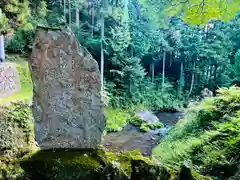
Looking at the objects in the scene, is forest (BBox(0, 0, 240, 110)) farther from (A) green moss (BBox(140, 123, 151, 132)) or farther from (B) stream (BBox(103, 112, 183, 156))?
(B) stream (BBox(103, 112, 183, 156))

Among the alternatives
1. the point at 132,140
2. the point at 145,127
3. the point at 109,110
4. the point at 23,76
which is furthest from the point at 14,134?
the point at 109,110

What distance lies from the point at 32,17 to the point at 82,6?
3.69m

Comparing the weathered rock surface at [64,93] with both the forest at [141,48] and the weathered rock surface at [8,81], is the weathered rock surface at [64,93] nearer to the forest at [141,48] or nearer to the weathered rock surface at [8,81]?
the weathered rock surface at [8,81]

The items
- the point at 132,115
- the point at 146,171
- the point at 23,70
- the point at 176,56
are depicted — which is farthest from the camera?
A: the point at 176,56

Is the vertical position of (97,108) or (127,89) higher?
(97,108)

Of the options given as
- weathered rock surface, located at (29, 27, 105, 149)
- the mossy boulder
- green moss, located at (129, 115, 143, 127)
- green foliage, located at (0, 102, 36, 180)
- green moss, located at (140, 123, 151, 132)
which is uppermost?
weathered rock surface, located at (29, 27, 105, 149)

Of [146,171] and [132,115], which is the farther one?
[132,115]

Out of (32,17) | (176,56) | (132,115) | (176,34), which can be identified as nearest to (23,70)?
(32,17)

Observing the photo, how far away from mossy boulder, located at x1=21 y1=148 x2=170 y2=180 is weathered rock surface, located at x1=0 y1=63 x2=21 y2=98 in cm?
594

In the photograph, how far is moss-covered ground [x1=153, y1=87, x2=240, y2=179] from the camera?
12.2 ft

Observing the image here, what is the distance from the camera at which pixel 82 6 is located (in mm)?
16125

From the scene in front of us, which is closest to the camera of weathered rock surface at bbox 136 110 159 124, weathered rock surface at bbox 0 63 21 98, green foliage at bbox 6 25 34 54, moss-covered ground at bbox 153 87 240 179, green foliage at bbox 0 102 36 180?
moss-covered ground at bbox 153 87 240 179

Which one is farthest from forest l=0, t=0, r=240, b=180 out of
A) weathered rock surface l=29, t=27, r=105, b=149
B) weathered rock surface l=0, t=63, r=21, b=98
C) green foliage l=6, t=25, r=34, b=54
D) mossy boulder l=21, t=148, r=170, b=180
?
weathered rock surface l=29, t=27, r=105, b=149

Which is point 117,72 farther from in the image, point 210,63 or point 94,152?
point 94,152
